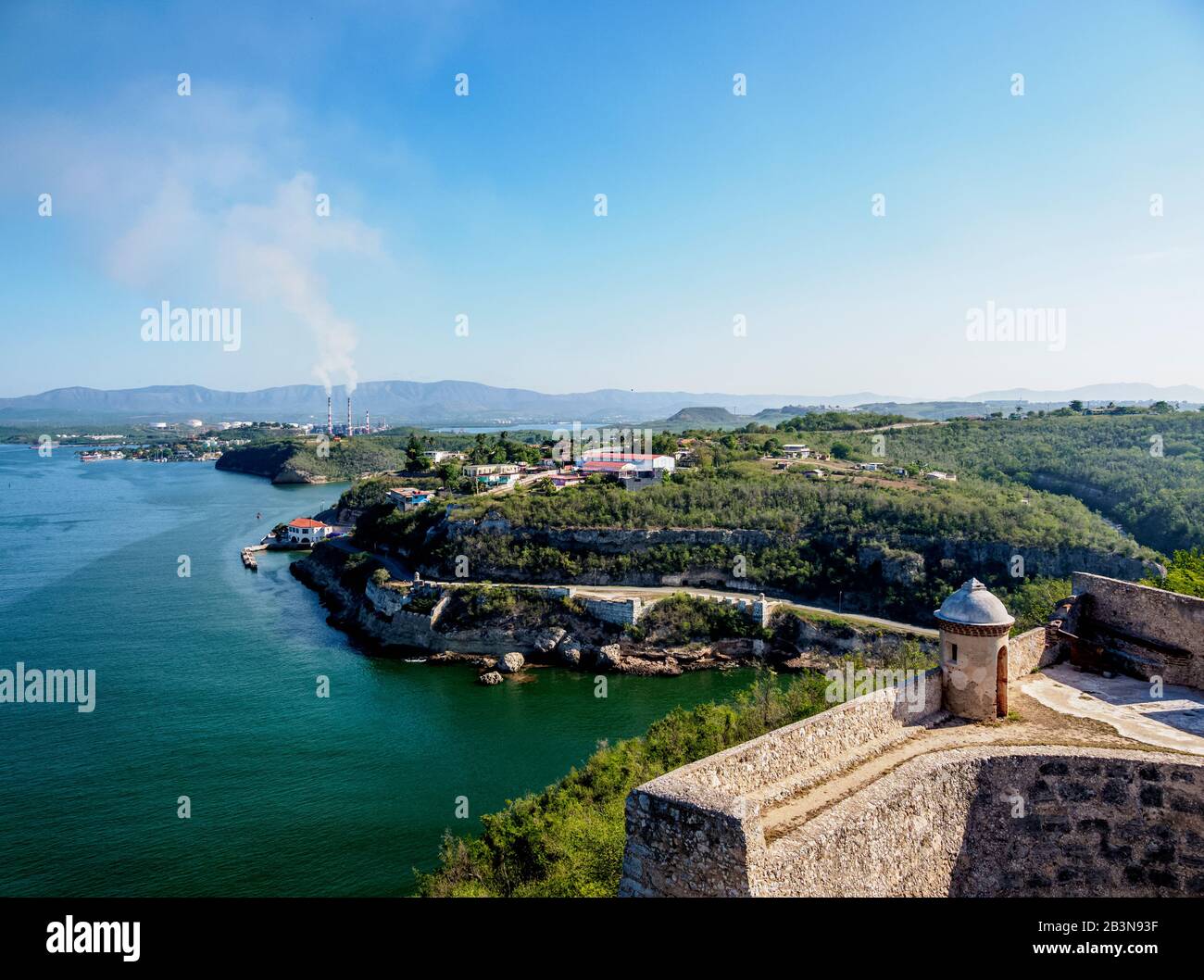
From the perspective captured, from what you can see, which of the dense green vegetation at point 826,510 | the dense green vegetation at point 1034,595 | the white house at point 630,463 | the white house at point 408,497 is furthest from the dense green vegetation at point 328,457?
the dense green vegetation at point 1034,595

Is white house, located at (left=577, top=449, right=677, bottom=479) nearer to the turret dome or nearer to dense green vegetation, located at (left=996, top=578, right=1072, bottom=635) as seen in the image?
dense green vegetation, located at (left=996, top=578, right=1072, bottom=635)

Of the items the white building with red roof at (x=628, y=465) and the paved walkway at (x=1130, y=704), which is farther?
the white building with red roof at (x=628, y=465)

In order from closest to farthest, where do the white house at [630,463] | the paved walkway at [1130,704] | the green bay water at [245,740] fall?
the paved walkway at [1130,704] → the green bay water at [245,740] → the white house at [630,463]

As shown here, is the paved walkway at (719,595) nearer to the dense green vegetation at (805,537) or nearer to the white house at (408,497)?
the dense green vegetation at (805,537)

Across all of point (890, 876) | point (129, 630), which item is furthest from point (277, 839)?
point (129, 630)

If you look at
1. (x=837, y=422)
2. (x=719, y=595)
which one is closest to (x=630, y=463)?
(x=719, y=595)

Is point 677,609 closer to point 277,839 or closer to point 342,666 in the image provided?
point 342,666

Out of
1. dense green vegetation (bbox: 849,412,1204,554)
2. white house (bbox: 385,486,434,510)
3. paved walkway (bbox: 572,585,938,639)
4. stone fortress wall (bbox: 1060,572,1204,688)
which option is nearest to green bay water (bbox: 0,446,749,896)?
paved walkway (bbox: 572,585,938,639)
